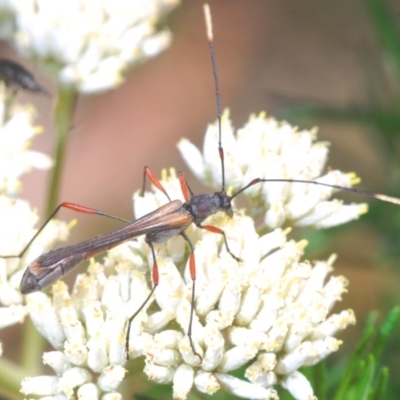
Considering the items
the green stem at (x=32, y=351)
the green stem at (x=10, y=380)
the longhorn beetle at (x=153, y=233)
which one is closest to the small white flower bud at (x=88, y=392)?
the longhorn beetle at (x=153, y=233)

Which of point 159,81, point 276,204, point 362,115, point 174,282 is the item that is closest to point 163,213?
point 174,282

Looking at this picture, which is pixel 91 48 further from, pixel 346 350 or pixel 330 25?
pixel 330 25

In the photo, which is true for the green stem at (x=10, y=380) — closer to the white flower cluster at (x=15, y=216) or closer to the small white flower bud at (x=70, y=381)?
the white flower cluster at (x=15, y=216)

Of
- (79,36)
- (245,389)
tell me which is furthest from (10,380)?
(79,36)

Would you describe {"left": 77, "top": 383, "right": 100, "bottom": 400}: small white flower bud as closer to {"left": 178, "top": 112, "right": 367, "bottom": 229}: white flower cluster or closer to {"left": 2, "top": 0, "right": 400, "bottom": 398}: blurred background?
{"left": 178, "top": 112, "right": 367, "bottom": 229}: white flower cluster

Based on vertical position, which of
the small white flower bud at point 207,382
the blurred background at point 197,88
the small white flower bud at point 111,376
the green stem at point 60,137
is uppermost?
the blurred background at point 197,88

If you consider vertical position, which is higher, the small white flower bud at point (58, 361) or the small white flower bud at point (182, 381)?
the small white flower bud at point (58, 361)
